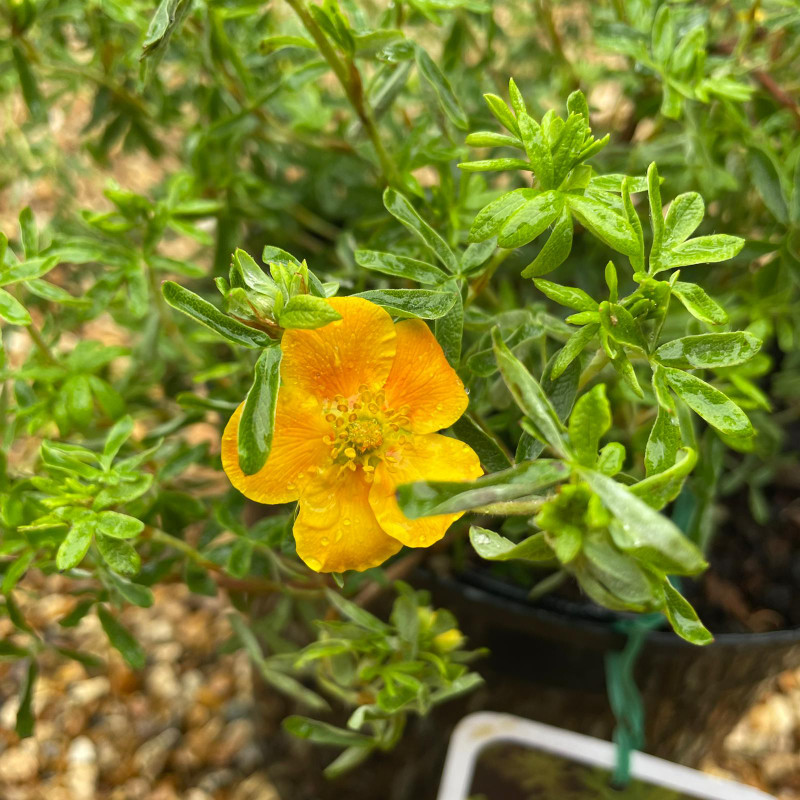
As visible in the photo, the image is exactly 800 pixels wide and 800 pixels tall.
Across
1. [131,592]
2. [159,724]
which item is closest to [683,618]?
[131,592]

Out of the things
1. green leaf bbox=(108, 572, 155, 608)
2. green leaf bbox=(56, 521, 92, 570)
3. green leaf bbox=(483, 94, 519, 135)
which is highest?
green leaf bbox=(483, 94, 519, 135)

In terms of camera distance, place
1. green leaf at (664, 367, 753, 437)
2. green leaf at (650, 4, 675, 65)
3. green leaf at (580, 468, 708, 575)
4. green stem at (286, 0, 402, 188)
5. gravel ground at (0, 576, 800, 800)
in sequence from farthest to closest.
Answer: gravel ground at (0, 576, 800, 800) < green leaf at (650, 4, 675, 65) < green stem at (286, 0, 402, 188) < green leaf at (664, 367, 753, 437) < green leaf at (580, 468, 708, 575)

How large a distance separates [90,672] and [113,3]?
4.10 feet

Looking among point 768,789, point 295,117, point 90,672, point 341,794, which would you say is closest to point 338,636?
point 295,117

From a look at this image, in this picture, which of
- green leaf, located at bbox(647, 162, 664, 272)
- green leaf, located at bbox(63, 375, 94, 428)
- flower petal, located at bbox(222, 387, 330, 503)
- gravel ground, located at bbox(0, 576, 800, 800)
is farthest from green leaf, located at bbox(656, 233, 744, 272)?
gravel ground, located at bbox(0, 576, 800, 800)

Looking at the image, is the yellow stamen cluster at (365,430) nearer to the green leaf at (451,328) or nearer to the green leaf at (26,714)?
the green leaf at (451,328)

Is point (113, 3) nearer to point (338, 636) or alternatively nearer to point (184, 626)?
point (338, 636)

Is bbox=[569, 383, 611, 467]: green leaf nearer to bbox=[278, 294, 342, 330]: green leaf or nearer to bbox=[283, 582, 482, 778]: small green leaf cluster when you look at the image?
bbox=[278, 294, 342, 330]: green leaf

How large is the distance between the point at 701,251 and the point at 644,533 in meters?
0.20

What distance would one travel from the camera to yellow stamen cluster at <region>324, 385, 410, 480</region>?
52 centimetres

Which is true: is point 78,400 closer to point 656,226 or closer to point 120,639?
point 120,639

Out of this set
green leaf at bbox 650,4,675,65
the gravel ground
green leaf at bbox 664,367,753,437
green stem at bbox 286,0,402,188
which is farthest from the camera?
the gravel ground

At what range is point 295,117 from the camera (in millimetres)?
979

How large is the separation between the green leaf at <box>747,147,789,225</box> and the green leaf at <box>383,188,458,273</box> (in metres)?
0.34
